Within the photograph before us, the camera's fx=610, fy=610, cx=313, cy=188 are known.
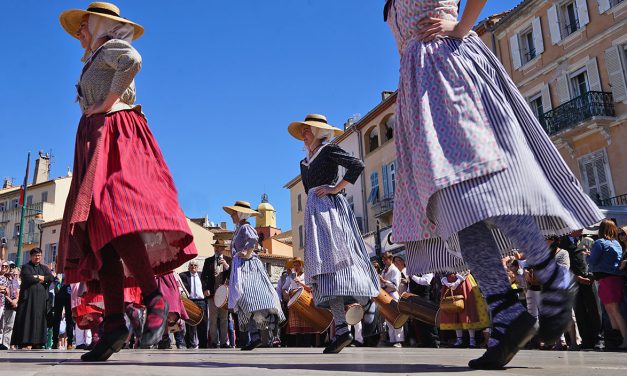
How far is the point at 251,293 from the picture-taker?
25.7 ft

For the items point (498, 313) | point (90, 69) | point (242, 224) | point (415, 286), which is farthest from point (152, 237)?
point (415, 286)

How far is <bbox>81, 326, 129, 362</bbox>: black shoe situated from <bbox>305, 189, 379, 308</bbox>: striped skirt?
2.33 metres

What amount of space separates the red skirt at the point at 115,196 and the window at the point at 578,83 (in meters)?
21.7

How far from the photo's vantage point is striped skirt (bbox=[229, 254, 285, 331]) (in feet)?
25.6

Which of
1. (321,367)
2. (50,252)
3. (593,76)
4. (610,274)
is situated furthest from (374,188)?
(321,367)

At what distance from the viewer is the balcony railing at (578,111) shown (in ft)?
68.7

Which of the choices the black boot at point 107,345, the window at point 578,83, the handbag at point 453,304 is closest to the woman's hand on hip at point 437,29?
the black boot at point 107,345

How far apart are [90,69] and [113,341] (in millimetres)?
1576

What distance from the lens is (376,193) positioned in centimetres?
3569

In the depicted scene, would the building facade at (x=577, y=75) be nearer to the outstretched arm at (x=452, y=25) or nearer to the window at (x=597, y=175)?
the window at (x=597, y=175)

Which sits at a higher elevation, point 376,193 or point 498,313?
point 376,193

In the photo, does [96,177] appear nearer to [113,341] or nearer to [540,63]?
[113,341]

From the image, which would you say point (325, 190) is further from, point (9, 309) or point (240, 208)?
point (9, 309)

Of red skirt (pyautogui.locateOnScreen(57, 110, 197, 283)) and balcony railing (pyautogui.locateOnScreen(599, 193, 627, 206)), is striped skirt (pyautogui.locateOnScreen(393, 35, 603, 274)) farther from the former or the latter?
balcony railing (pyautogui.locateOnScreen(599, 193, 627, 206))
